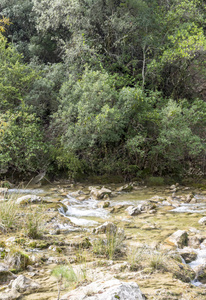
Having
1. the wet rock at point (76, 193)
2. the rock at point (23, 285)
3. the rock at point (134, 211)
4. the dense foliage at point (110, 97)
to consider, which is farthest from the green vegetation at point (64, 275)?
the dense foliage at point (110, 97)

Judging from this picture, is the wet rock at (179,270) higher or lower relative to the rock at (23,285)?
lower

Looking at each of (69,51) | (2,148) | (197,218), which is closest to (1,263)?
(197,218)

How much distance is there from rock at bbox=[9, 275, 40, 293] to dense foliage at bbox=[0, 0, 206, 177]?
8.30m

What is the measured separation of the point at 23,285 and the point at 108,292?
1101 mm

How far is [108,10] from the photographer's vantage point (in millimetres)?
14227

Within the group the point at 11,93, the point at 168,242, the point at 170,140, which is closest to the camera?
the point at 168,242

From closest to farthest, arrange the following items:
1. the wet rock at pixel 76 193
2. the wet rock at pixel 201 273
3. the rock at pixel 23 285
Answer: the rock at pixel 23 285, the wet rock at pixel 201 273, the wet rock at pixel 76 193

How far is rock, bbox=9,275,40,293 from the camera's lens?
103 inches

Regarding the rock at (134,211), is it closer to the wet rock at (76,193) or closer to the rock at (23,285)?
the wet rock at (76,193)

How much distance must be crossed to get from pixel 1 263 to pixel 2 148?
8398mm

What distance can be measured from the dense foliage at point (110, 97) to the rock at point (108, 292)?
347 inches

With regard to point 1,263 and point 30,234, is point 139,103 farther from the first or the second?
point 1,263

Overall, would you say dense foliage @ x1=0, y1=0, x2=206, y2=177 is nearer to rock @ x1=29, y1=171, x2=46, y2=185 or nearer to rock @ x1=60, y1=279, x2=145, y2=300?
rock @ x1=29, y1=171, x2=46, y2=185

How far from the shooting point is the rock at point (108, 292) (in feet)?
6.63
